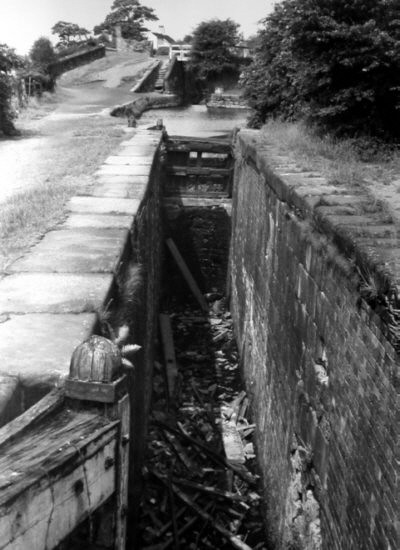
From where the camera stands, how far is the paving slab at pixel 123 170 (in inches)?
311

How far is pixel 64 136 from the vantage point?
14.7 metres

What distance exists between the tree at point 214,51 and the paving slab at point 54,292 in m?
32.5

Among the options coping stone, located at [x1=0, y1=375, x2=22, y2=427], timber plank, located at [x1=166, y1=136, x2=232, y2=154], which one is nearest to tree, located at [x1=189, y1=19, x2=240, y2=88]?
timber plank, located at [x1=166, y1=136, x2=232, y2=154]

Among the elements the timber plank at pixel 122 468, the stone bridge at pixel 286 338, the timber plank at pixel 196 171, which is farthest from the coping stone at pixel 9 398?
the timber plank at pixel 196 171

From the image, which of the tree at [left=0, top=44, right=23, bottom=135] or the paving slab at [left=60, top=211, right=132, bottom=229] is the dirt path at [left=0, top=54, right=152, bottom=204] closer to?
the tree at [left=0, top=44, right=23, bottom=135]

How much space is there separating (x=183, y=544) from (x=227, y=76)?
109ft

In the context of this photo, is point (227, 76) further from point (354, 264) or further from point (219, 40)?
point (354, 264)

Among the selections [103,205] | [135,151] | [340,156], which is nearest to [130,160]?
[135,151]

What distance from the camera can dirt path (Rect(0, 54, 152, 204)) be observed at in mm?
9148

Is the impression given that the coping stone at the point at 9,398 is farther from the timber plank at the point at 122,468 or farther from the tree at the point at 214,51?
the tree at the point at 214,51

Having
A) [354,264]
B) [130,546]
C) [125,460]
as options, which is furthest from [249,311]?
[125,460]

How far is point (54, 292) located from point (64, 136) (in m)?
11.8

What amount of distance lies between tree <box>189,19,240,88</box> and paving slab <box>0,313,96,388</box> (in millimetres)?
33184

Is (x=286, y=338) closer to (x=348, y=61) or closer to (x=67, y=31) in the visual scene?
(x=348, y=61)
